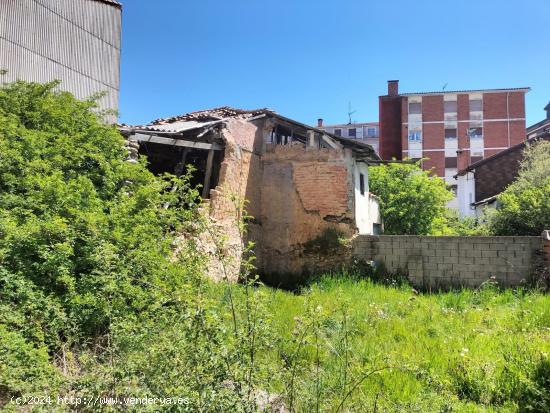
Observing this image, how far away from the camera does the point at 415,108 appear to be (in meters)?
38.5

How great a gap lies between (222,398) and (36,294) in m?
2.81

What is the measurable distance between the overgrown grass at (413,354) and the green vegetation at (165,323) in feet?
0.08

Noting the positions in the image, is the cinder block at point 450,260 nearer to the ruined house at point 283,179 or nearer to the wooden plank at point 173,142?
the ruined house at point 283,179

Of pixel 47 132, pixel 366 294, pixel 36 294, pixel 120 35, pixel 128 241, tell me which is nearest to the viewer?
pixel 36 294

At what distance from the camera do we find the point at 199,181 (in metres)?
11.5

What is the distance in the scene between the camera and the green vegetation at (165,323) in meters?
3.04

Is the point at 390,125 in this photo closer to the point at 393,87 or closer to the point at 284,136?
the point at 393,87

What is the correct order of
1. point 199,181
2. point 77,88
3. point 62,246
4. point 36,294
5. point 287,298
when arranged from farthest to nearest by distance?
point 77,88, point 199,181, point 287,298, point 62,246, point 36,294

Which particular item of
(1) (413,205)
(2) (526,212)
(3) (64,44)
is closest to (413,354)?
(2) (526,212)

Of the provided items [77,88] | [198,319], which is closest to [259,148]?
[77,88]

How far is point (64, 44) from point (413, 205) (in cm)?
1579

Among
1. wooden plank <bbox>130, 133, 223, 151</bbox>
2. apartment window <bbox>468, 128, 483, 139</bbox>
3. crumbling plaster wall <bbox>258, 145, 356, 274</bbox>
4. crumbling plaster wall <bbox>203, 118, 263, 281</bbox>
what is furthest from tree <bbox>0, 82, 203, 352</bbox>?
apartment window <bbox>468, 128, 483, 139</bbox>

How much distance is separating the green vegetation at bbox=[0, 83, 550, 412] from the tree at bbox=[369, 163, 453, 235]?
37.2 feet

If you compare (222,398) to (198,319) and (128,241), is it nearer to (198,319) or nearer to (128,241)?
(198,319)
